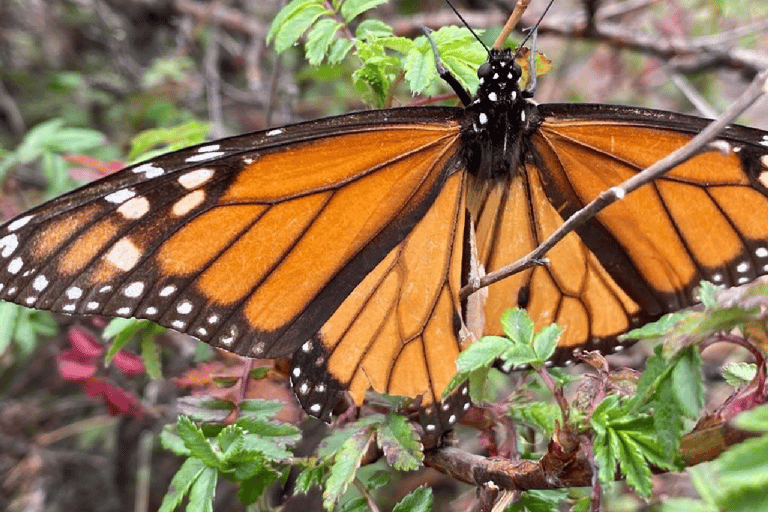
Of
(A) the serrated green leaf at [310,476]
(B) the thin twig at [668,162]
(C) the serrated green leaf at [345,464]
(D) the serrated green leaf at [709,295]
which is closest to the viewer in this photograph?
(B) the thin twig at [668,162]

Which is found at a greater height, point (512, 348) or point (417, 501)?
point (512, 348)

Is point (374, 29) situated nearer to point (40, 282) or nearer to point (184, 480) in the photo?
point (40, 282)

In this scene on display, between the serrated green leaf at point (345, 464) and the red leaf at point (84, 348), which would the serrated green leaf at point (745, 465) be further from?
the red leaf at point (84, 348)

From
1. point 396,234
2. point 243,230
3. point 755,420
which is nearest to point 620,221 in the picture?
point 396,234

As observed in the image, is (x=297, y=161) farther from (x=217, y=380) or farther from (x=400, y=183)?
(x=217, y=380)

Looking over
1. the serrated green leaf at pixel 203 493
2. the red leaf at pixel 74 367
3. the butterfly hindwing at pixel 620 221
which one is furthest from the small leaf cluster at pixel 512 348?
the red leaf at pixel 74 367

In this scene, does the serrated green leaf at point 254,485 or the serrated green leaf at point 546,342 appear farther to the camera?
the serrated green leaf at point 254,485
